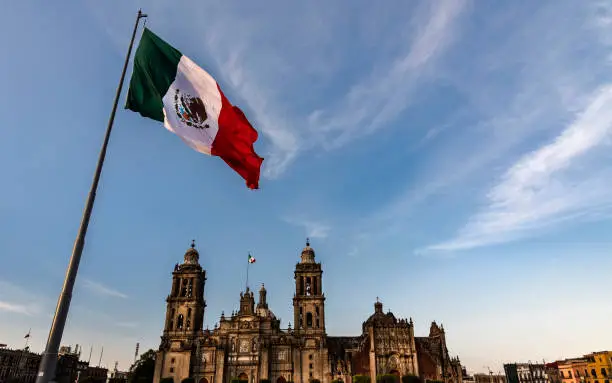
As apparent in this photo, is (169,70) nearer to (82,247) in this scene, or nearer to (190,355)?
(82,247)

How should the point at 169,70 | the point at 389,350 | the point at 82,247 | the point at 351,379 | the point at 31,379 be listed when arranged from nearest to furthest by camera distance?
the point at 82,247 → the point at 169,70 → the point at 351,379 → the point at 389,350 → the point at 31,379

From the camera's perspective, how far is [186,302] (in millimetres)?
70000

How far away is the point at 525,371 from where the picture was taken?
301 ft

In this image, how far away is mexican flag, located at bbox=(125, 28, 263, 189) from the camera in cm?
1249

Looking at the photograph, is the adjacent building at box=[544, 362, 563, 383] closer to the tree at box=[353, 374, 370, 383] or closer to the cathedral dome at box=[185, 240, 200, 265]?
the tree at box=[353, 374, 370, 383]

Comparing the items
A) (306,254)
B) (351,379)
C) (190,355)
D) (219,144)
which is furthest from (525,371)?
(219,144)

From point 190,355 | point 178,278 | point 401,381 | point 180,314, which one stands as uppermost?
point 178,278

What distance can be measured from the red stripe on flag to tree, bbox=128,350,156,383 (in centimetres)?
7668

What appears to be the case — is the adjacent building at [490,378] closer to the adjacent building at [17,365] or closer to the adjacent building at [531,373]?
the adjacent building at [531,373]

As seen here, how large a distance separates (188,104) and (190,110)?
0.20 metres

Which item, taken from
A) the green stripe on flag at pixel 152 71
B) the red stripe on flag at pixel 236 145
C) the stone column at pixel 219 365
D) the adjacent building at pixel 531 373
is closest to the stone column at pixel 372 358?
the stone column at pixel 219 365

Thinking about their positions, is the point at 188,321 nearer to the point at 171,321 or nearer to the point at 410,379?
the point at 171,321

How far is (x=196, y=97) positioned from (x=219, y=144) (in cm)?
161

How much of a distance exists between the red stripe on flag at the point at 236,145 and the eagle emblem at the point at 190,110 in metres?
0.55
